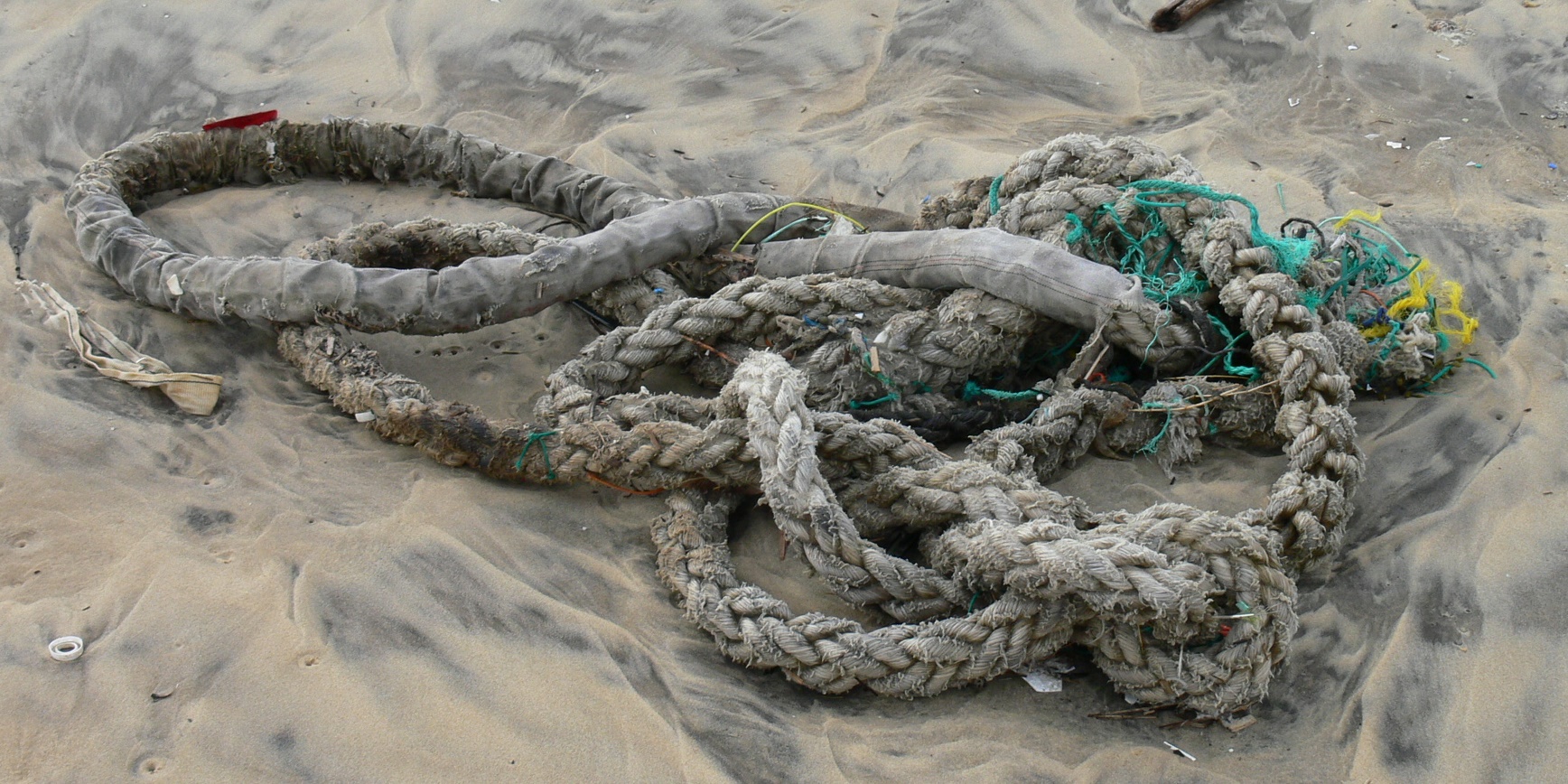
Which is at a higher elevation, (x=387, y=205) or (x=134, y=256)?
(x=134, y=256)

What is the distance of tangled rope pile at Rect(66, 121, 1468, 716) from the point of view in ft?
6.91

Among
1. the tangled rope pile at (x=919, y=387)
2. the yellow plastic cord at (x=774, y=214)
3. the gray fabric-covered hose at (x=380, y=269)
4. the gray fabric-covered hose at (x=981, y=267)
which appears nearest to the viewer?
the tangled rope pile at (x=919, y=387)

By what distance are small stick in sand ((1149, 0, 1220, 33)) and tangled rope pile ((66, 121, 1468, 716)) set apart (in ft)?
5.37

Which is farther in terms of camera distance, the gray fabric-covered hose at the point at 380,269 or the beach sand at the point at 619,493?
the gray fabric-covered hose at the point at 380,269

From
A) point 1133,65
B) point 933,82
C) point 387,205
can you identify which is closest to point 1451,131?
point 1133,65

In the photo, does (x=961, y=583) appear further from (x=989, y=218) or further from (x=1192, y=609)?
(x=989, y=218)

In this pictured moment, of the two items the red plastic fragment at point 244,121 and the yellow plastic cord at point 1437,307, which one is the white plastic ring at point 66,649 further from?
the yellow plastic cord at point 1437,307

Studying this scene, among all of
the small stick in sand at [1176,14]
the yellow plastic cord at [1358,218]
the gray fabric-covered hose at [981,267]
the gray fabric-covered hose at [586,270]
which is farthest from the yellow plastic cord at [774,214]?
the small stick in sand at [1176,14]

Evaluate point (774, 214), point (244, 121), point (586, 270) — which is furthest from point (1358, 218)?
point (244, 121)

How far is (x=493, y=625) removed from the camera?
216 cm

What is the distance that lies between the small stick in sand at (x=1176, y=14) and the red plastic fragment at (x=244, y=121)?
321cm

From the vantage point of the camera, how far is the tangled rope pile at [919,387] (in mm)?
2107

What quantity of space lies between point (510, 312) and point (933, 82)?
7.02 feet

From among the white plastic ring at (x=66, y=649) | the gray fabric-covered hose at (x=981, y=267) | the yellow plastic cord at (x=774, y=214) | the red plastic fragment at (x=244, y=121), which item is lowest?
the yellow plastic cord at (x=774, y=214)
